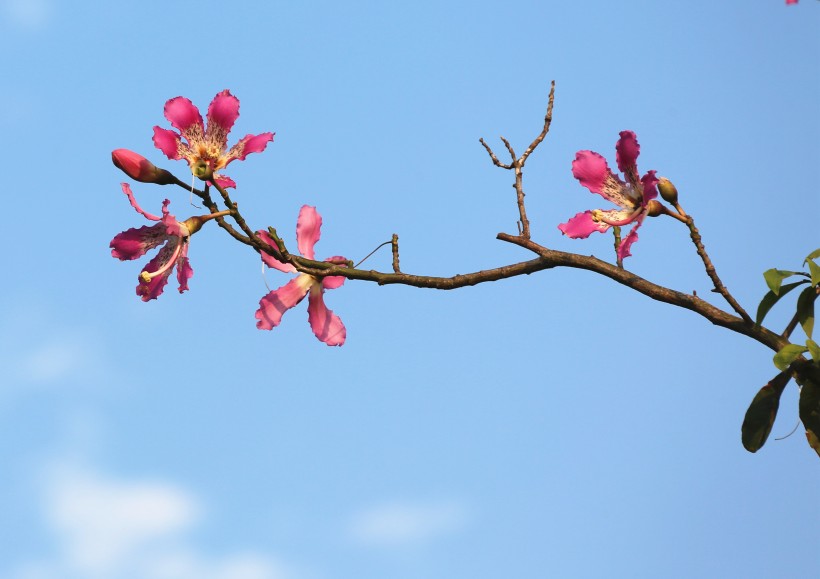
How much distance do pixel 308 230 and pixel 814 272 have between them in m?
1.59

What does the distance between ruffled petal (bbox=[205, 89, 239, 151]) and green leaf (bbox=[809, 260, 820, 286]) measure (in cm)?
182

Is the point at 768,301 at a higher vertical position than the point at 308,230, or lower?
lower

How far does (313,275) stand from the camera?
3.17 metres

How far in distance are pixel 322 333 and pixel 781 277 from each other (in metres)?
1.43

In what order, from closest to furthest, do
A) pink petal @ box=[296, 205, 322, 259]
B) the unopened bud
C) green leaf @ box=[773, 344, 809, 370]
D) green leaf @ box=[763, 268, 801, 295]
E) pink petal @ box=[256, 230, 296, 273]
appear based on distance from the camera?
green leaf @ box=[773, 344, 809, 370]
the unopened bud
green leaf @ box=[763, 268, 801, 295]
pink petal @ box=[256, 230, 296, 273]
pink petal @ box=[296, 205, 322, 259]

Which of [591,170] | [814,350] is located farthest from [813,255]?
[591,170]

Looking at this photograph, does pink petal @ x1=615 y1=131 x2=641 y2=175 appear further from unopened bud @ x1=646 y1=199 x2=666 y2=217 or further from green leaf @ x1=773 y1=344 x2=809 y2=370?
green leaf @ x1=773 y1=344 x2=809 y2=370

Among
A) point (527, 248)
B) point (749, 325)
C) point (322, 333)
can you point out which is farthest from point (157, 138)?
point (749, 325)

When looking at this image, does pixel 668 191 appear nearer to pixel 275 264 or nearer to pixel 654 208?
pixel 654 208

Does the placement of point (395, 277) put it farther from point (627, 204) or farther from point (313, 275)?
point (627, 204)

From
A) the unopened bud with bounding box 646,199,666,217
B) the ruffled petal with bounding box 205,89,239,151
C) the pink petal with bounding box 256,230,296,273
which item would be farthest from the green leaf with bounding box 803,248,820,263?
the ruffled petal with bounding box 205,89,239,151

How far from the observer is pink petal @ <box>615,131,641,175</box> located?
313cm

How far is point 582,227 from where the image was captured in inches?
124

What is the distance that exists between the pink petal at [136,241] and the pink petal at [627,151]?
55.0 inches
